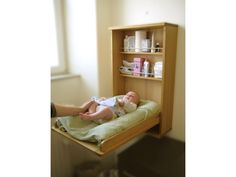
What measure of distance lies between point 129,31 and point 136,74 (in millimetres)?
397

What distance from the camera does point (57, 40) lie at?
2023 millimetres

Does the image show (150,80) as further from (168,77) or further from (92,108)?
(92,108)

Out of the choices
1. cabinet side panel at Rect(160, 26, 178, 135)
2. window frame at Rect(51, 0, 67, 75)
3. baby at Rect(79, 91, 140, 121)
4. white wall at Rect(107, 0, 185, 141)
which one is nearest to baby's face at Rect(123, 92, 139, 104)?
baby at Rect(79, 91, 140, 121)

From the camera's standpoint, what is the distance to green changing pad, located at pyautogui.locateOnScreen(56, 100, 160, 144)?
1179 mm

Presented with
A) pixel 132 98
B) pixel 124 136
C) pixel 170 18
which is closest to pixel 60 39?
pixel 132 98

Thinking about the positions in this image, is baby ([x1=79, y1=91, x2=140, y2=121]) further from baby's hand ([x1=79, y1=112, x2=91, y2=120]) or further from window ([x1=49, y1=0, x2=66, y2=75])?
window ([x1=49, y1=0, x2=66, y2=75])

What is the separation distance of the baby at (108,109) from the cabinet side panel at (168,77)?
267 mm

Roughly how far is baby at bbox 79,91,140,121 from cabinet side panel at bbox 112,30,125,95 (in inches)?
10.4

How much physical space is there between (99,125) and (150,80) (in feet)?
2.21

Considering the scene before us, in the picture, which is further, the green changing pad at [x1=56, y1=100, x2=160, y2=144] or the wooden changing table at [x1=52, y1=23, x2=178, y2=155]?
the wooden changing table at [x1=52, y1=23, x2=178, y2=155]
